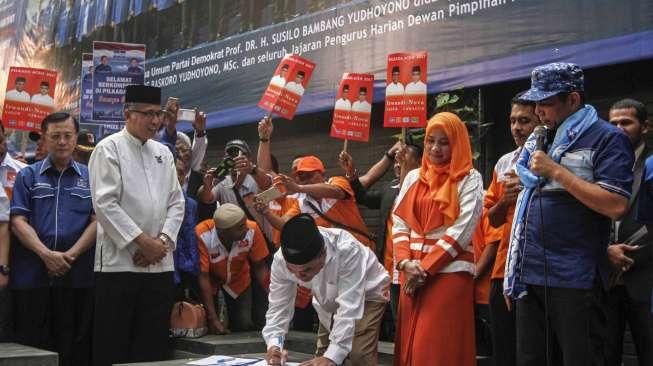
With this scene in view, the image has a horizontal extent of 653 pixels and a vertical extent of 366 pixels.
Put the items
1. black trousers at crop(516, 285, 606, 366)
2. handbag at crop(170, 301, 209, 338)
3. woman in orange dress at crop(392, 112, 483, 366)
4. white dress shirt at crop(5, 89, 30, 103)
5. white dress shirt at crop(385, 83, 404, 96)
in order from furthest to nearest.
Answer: white dress shirt at crop(5, 89, 30, 103), handbag at crop(170, 301, 209, 338), white dress shirt at crop(385, 83, 404, 96), woman in orange dress at crop(392, 112, 483, 366), black trousers at crop(516, 285, 606, 366)

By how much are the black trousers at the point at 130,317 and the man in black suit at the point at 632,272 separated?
8.11 feet

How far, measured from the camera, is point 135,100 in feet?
16.9

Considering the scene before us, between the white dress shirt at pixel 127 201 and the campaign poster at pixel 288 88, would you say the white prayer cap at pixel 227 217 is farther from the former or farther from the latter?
the white dress shirt at pixel 127 201

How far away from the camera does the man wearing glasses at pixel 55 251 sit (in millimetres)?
5367

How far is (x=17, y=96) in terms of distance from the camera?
23.9 feet

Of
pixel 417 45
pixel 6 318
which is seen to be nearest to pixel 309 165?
pixel 417 45

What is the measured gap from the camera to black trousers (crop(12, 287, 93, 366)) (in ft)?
17.6

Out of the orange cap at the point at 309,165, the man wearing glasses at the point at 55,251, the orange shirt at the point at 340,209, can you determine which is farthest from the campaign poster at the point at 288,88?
the man wearing glasses at the point at 55,251

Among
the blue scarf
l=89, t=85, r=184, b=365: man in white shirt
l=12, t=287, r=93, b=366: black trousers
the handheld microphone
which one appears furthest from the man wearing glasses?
the handheld microphone

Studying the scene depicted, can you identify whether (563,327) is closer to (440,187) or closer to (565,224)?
(565,224)

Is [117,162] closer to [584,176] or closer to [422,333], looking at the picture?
[422,333]

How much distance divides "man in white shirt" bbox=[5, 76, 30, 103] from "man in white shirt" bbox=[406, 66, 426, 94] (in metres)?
3.34

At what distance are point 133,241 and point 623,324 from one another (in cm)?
265

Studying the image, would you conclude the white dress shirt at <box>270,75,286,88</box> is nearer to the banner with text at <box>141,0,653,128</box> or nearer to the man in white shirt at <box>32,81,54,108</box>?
the banner with text at <box>141,0,653,128</box>
